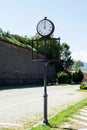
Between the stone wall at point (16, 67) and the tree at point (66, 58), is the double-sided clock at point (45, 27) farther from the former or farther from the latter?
the tree at point (66, 58)

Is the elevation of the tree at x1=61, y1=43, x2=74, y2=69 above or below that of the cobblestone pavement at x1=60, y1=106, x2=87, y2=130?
above

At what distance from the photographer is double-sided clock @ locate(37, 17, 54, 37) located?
1116 centimetres

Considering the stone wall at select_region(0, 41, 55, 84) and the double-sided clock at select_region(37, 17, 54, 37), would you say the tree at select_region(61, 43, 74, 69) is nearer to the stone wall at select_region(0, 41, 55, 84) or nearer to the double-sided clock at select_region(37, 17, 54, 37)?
the stone wall at select_region(0, 41, 55, 84)

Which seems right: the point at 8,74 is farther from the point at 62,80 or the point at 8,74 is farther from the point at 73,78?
the point at 73,78

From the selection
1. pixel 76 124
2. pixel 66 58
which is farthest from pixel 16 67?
pixel 66 58

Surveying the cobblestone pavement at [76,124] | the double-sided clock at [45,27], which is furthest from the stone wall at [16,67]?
the double-sided clock at [45,27]

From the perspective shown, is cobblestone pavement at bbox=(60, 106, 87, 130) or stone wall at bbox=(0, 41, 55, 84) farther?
stone wall at bbox=(0, 41, 55, 84)

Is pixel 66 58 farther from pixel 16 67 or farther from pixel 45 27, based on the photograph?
pixel 45 27

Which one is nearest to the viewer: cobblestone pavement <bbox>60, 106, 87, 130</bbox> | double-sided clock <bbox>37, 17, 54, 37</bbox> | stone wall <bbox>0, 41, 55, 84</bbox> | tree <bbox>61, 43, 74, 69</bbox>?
cobblestone pavement <bbox>60, 106, 87, 130</bbox>

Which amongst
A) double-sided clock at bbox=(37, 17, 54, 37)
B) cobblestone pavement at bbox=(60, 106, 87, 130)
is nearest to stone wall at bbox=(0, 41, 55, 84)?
cobblestone pavement at bbox=(60, 106, 87, 130)

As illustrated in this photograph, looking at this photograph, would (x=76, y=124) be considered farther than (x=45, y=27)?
No

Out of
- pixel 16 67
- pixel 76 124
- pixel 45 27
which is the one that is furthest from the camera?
pixel 16 67

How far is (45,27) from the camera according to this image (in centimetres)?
1126

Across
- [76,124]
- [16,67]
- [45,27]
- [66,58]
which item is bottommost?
[76,124]
